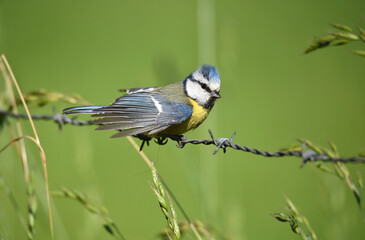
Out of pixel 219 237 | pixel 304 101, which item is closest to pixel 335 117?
pixel 304 101

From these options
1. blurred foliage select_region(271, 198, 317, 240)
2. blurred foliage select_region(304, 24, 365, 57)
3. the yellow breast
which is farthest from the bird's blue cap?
blurred foliage select_region(271, 198, 317, 240)

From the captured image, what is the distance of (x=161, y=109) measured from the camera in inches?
70.7

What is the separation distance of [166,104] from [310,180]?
1.80m

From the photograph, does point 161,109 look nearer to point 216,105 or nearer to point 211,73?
point 211,73

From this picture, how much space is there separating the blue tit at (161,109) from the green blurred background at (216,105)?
8cm

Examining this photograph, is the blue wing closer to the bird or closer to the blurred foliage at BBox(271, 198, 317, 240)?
the bird

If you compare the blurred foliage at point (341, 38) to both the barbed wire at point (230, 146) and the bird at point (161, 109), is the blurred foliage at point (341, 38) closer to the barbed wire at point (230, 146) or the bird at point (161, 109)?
the barbed wire at point (230, 146)

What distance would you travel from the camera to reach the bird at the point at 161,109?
1.63 m

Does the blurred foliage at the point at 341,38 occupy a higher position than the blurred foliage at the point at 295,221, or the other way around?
the blurred foliage at the point at 341,38

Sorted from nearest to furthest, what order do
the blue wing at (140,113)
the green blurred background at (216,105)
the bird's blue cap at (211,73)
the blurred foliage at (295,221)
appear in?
the blurred foliage at (295,221), the blue wing at (140,113), the green blurred background at (216,105), the bird's blue cap at (211,73)

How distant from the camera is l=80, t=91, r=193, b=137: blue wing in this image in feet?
5.27

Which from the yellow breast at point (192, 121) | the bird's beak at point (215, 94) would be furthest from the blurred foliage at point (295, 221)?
the bird's beak at point (215, 94)

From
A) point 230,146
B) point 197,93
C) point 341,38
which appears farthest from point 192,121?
point 341,38

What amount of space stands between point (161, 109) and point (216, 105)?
6.07 feet
